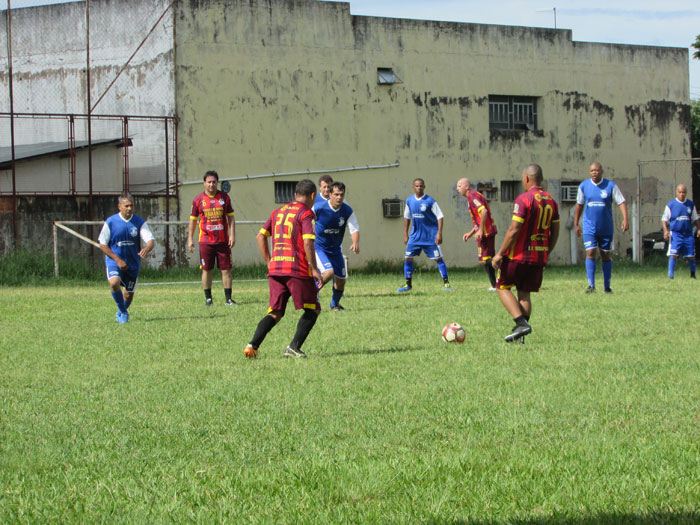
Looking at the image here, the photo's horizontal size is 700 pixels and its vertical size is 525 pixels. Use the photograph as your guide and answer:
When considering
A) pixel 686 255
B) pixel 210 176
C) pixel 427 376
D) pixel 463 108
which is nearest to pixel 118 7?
pixel 463 108

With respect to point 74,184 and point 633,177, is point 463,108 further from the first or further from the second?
point 74,184

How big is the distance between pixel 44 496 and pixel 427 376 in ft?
12.3

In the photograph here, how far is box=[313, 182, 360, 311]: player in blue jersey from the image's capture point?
1370 cm

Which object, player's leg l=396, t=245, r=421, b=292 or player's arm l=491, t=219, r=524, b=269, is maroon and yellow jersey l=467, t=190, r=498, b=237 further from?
player's arm l=491, t=219, r=524, b=269

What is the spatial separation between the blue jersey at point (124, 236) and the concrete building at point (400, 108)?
43.3 feet

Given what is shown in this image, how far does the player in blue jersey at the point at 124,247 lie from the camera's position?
1245 centimetres

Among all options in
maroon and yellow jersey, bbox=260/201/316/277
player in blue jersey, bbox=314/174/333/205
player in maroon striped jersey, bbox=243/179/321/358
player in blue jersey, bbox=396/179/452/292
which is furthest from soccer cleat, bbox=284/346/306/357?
player in blue jersey, bbox=396/179/452/292

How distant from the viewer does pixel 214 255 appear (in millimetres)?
14938

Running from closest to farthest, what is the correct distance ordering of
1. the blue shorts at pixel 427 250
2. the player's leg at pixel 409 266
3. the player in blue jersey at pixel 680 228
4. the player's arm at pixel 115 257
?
Result: the player's arm at pixel 115 257, the player's leg at pixel 409 266, the blue shorts at pixel 427 250, the player in blue jersey at pixel 680 228

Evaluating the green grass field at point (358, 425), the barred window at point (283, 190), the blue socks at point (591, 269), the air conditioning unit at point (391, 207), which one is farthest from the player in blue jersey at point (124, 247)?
the air conditioning unit at point (391, 207)

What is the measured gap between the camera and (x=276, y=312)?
346 inches

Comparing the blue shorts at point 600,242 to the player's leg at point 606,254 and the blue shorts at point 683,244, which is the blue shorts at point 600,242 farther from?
the blue shorts at point 683,244

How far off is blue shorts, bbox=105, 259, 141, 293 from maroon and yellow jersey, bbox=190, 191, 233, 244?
6.86ft

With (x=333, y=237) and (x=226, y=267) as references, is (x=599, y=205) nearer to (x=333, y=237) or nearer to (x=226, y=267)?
(x=333, y=237)
